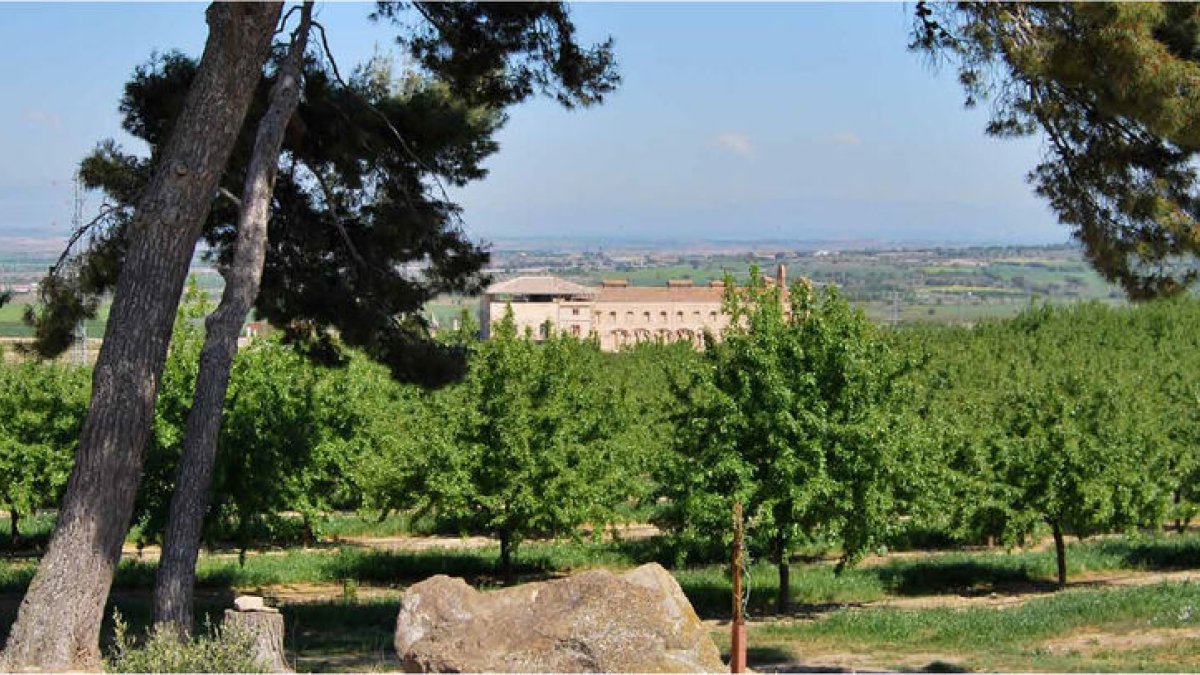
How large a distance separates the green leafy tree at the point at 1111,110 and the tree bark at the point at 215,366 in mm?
5737

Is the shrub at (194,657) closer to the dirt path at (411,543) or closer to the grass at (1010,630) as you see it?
the grass at (1010,630)

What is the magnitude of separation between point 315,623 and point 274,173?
6957 mm

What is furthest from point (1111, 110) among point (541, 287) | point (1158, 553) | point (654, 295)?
point (541, 287)

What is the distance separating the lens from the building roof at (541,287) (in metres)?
127

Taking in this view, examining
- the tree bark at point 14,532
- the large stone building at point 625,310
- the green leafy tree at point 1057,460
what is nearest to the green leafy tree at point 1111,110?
the green leafy tree at point 1057,460

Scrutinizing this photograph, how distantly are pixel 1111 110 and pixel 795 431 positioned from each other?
9.91 m

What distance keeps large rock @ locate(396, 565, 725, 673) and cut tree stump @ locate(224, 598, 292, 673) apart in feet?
2.66

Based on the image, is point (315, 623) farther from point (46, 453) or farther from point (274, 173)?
point (46, 453)

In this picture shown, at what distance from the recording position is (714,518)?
1958cm

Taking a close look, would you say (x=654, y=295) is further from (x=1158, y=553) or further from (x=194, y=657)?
(x=194, y=657)

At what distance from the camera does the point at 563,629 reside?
8.46 m

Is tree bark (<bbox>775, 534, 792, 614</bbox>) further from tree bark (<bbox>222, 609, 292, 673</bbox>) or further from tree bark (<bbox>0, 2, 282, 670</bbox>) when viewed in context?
tree bark (<bbox>222, 609, 292, 673</bbox>)

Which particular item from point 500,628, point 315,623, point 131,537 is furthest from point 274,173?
point 131,537

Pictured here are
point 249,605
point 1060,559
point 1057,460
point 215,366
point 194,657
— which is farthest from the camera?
point 1057,460
